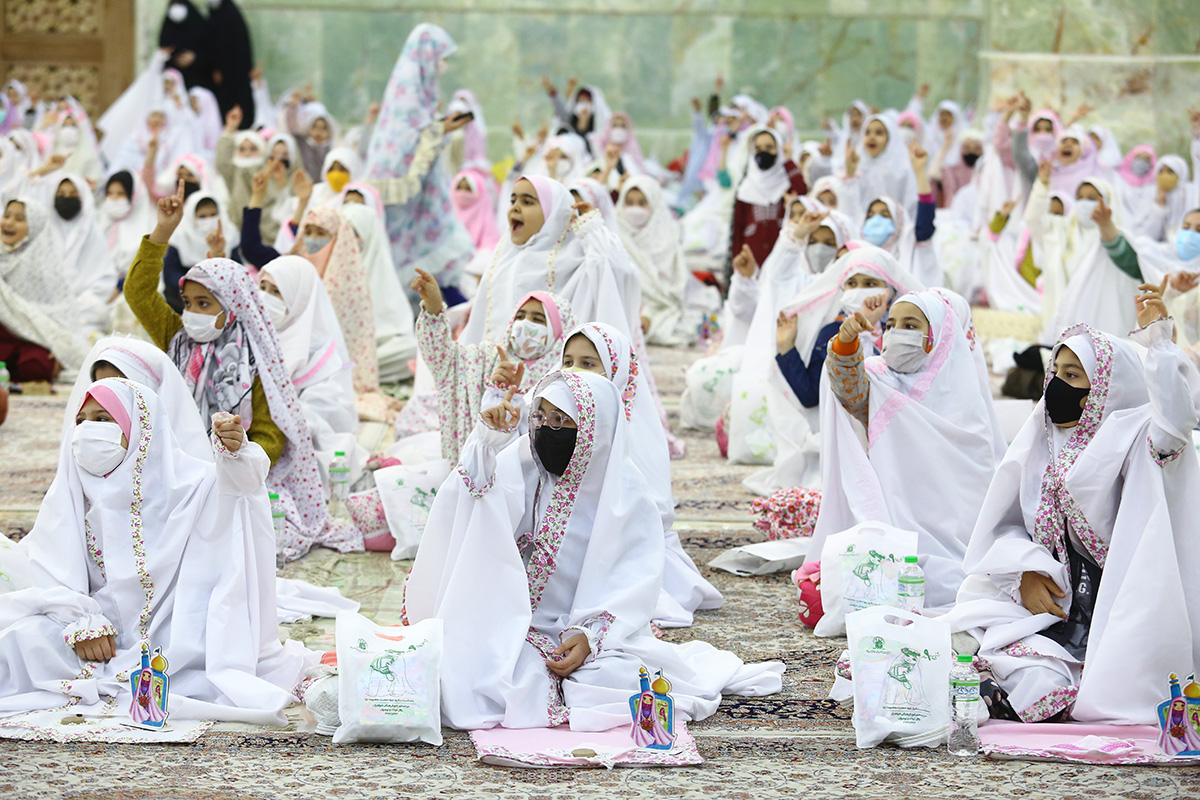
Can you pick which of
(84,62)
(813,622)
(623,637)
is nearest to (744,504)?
(813,622)

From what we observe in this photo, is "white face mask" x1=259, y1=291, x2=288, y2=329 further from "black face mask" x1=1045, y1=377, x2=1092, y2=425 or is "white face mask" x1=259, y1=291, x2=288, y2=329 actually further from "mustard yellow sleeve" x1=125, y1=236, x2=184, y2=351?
"black face mask" x1=1045, y1=377, x2=1092, y2=425

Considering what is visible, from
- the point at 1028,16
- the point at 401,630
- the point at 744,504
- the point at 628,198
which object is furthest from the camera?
the point at 1028,16

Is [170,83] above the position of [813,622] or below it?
above

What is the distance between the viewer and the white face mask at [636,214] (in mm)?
10414

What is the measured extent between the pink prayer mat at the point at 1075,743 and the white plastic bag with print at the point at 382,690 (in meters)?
1.29

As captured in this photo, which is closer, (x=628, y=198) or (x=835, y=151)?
(x=628, y=198)

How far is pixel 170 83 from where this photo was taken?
1515 centimetres

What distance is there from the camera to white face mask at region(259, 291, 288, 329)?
607 cm

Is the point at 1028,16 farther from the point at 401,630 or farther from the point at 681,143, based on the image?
the point at 401,630

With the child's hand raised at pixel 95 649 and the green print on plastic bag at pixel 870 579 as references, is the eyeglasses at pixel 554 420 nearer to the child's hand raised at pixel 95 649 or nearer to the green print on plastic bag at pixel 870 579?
the green print on plastic bag at pixel 870 579

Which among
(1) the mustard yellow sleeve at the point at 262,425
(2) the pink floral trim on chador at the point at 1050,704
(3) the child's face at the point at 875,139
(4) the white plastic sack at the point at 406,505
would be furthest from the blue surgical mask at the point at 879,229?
(2) the pink floral trim on chador at the point at 1050,704

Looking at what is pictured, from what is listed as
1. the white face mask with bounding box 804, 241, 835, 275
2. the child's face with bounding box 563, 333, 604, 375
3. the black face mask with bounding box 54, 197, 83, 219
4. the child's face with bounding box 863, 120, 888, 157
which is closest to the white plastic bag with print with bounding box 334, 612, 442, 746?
the child's face with bounding box 563, 333, 604, 375

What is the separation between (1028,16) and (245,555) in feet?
34.0

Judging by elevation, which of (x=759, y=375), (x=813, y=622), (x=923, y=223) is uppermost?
(x=923, y=223)
